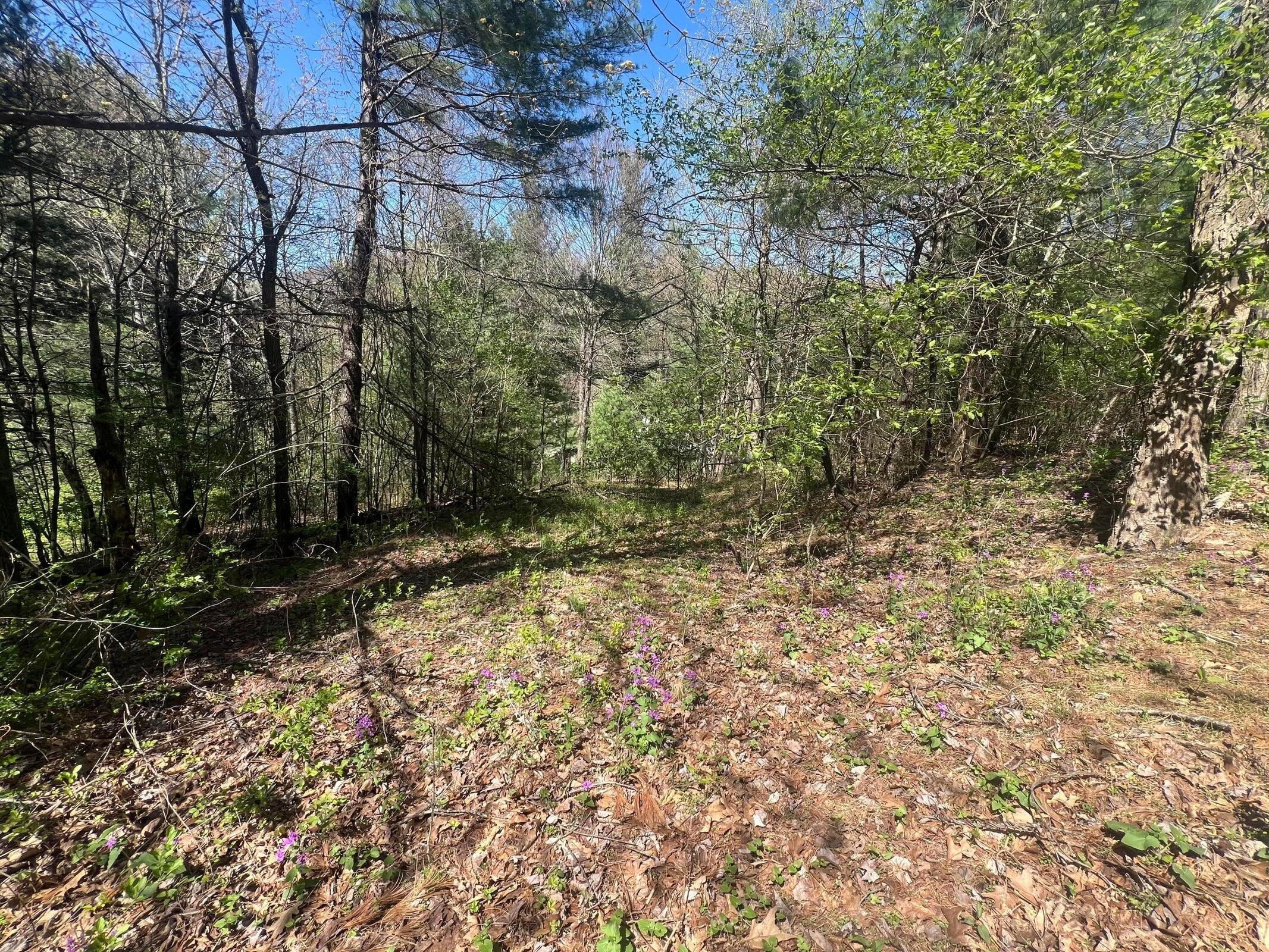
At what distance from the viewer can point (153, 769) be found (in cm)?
305

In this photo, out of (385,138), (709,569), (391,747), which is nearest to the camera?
(391,747)

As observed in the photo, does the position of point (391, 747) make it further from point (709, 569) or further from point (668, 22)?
point (668, 22)

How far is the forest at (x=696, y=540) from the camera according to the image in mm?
2352

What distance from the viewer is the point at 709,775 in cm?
296

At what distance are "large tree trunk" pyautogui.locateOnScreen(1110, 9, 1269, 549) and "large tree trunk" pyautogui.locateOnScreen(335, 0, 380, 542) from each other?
26.7 feet

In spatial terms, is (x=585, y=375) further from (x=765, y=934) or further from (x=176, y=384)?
(x=765, y=934)

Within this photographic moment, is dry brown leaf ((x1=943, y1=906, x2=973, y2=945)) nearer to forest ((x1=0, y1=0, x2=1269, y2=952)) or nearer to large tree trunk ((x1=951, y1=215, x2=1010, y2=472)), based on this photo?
forest ((x1=0, y1=0, x2=1269, y2=952))

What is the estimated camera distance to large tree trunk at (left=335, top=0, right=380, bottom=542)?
6477 mm

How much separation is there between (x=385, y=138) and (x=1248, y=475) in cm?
1085

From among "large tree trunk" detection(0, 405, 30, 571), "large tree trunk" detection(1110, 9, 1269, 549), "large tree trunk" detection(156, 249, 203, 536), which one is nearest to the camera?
"large tree trunk" detection(1110, 9, 1269, 549)

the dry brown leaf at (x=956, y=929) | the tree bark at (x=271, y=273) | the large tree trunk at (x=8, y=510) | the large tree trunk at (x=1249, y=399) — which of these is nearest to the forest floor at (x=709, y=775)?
the dry brown leaf at (x=956, y=929)

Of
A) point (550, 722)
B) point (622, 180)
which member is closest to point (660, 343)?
point (622, 180)

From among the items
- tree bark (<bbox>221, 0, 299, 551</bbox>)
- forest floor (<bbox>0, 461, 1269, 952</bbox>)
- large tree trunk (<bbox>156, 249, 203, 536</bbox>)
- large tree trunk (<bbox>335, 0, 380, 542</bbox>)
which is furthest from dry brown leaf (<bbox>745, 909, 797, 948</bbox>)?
large tree trunk (<bbox>156, 249, 203, 536</bbox>)

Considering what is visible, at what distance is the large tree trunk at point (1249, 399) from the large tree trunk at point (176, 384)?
449 inches
